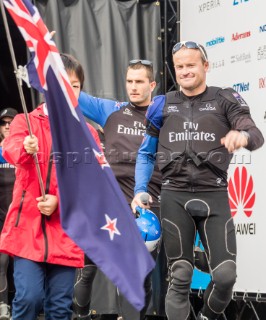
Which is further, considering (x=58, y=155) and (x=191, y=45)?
(x=191, y=45)

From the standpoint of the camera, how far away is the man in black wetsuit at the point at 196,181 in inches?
211

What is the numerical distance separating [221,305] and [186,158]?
102 centimetres

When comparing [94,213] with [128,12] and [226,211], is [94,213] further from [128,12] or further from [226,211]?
[128,12]

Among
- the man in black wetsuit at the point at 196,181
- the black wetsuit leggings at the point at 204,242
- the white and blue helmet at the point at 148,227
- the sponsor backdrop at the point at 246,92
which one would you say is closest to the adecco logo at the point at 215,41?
the sponsor backdrop at the point at 246,92

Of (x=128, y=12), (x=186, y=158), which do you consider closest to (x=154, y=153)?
(x=186, y=158)

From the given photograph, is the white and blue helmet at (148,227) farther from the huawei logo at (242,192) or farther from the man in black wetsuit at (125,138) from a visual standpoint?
the huawei logo at (242,192)

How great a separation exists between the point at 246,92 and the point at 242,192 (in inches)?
34.5

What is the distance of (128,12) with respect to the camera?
8.27m

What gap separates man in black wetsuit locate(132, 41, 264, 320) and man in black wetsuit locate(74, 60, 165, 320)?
977mm

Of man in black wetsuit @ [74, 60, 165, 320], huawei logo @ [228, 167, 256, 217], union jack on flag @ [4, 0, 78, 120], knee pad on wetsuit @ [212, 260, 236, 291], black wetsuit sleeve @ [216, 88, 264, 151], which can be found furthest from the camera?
huawei logo @ [228, 167, 256, 217]

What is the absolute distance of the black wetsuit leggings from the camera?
5324 millimetres

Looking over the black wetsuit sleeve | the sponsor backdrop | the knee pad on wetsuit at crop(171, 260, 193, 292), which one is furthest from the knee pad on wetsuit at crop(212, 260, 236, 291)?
the sponsor backdrop

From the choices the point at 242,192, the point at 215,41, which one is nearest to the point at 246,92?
the point at 215,41

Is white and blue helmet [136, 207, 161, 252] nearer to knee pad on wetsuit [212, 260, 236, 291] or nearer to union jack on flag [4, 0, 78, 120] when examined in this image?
knee pad on wetsuit [212, 260, 236, 291]
